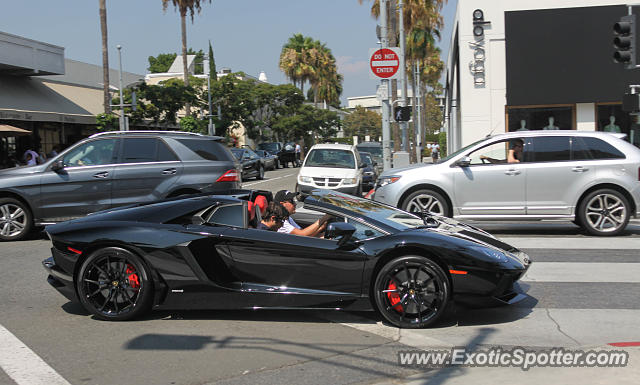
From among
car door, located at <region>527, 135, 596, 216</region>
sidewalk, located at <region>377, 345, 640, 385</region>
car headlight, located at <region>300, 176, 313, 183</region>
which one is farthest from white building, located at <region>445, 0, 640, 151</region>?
sidewalk, located at <region>377, 345, 640, 385</region>

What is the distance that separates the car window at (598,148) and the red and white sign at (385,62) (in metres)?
8.13

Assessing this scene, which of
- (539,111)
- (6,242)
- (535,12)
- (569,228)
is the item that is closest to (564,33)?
(535,12)

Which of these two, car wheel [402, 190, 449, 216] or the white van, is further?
the white van

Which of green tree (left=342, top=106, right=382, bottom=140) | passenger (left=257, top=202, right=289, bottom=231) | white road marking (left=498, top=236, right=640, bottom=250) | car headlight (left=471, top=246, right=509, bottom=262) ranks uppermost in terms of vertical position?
green tree (left=342, top=106, right=382, bottom=140)

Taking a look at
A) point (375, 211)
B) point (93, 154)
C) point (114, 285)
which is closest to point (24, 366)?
point (114, 285)

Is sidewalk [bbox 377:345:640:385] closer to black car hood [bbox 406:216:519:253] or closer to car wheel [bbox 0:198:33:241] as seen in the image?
black car hood [bbox 406:216:519:253]

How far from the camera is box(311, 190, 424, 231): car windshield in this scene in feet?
18.9

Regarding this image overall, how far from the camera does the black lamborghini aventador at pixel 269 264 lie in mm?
5324

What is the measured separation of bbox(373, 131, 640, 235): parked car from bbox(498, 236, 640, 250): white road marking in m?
0.39

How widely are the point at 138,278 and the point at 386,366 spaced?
240cm

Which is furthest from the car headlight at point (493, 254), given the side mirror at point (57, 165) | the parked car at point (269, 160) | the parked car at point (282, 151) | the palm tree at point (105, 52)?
the parked car at point (282, 151)

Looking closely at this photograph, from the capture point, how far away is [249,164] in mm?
29234

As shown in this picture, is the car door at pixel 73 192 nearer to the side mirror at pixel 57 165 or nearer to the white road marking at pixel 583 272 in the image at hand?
the side mirror at pixel 57 165

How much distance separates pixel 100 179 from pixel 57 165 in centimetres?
80
